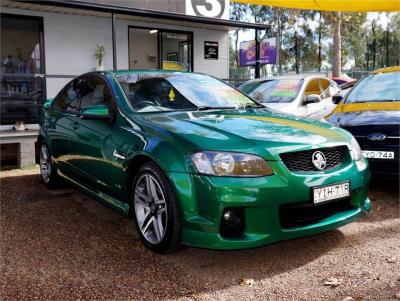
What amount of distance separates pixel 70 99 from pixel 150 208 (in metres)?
2.39

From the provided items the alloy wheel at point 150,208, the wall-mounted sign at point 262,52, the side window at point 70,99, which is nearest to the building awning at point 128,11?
the wall-mounted sign at point 262,52

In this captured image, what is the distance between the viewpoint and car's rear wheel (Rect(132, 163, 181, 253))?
329 centimetres

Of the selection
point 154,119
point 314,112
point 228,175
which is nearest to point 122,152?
point 154,119

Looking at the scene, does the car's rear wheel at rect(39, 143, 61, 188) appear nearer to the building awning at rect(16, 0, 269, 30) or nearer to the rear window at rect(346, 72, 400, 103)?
the building awning at rect(16, 0, 269, 30)

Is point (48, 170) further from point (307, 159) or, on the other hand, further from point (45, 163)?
point (307, 159)

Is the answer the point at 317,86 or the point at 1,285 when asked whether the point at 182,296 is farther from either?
the point at 317,86

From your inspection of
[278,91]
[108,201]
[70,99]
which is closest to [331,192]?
[108,201]

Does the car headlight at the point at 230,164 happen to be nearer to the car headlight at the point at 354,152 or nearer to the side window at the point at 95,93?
the car headlight at the point at 354,152

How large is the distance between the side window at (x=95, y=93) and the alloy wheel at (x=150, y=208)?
40.8 inches

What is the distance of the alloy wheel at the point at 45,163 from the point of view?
5910 mm

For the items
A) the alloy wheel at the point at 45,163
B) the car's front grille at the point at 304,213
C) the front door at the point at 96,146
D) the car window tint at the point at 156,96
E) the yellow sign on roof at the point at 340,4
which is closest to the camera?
the car's front grille at the point at 304,213

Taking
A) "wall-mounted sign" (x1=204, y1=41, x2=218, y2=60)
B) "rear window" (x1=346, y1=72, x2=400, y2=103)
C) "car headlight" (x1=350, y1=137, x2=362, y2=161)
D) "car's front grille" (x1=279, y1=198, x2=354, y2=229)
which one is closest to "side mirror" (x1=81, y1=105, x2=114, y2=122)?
"car's front grille" (x1=279, y1=198, x2=354, y2=229)

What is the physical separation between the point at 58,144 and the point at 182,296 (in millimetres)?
3115

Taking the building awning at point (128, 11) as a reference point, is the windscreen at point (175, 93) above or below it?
below
